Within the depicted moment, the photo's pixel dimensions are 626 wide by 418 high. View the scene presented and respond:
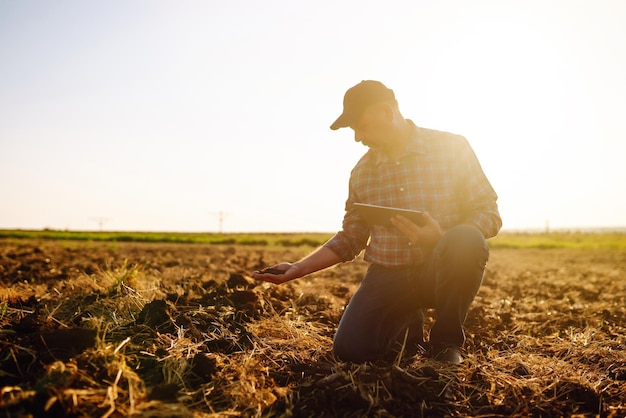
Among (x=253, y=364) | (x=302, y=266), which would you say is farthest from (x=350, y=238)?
(x=253, y=364)

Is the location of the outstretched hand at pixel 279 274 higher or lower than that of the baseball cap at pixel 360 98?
lower

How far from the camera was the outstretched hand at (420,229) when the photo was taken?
8.87 ft

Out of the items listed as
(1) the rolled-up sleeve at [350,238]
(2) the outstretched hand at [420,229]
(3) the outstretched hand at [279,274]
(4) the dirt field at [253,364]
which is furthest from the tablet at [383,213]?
(4) the dirt field at [253,364]

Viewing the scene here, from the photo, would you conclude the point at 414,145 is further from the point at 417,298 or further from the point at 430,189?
the point at 417,298

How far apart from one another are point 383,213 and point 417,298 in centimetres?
60

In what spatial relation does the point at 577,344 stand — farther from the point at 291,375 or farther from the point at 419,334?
the point at 291,375

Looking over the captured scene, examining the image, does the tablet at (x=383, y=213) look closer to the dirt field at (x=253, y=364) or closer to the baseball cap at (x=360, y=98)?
the baseball cap at (x=360, y=98)

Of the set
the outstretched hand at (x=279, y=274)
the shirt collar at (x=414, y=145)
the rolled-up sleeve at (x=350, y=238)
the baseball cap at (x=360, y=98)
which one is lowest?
the outstretched hand at (x=279, y=274)

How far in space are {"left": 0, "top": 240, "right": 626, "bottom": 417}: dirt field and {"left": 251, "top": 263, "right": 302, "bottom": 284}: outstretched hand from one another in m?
0.36

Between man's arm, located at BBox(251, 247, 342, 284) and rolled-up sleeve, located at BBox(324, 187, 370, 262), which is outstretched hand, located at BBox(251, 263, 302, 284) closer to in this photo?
man's arm, located at BBox(251, 247, 342, 284)

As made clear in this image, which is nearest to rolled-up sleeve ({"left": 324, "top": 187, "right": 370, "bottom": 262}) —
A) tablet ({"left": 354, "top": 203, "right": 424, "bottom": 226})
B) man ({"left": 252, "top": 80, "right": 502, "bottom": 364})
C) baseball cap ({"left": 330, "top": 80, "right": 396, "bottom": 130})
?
man ({"left": 252, "top": 80, "right": 502, "bottom": 364})

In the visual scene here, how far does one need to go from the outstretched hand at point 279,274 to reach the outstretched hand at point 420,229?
0.67 meters

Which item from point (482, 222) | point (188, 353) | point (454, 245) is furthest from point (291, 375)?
point (482, 222)

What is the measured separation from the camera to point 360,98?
2.79 metres
